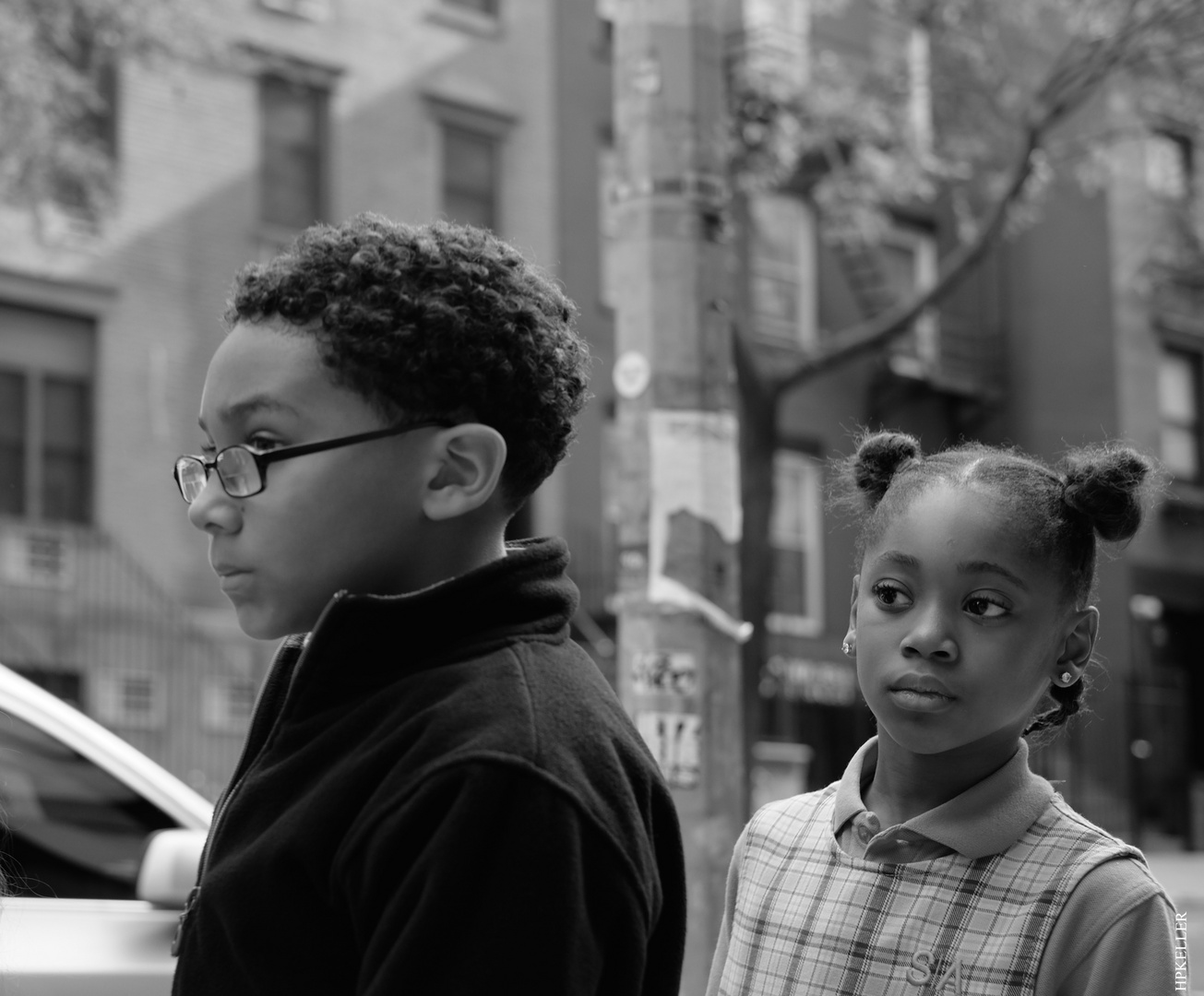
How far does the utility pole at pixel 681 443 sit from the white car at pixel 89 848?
1.23 metres

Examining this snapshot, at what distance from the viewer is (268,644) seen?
54.2 feet

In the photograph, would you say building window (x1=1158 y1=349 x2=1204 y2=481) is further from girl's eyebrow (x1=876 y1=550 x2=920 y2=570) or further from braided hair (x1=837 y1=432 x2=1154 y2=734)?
girl's eyebrow (x1=876 y1=550 x2=920 y2=570)

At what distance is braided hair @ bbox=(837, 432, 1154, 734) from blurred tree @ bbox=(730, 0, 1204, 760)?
1022 centimetres

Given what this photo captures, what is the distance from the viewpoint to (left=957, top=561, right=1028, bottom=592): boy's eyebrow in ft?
7.13

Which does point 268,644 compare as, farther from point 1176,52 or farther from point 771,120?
point 1176,52

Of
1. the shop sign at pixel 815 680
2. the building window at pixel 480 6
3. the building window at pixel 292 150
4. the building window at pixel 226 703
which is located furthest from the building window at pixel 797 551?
the building window at pixel 226 703

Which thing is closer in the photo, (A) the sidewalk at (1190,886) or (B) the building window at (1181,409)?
(A) the sidewalk at (1190,886)

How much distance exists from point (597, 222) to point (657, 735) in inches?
593

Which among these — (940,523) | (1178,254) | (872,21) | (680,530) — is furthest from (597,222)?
(940,523)

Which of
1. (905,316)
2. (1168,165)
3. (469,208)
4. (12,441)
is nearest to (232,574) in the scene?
(905,316)

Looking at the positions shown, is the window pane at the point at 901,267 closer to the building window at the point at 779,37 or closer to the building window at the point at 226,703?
the building window at the point at 779,37

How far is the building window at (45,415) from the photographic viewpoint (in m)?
15.4

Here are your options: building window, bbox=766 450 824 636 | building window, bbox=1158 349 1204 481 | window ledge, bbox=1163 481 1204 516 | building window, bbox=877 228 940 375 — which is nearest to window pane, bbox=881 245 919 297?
building window, bbox=877 228 940 375

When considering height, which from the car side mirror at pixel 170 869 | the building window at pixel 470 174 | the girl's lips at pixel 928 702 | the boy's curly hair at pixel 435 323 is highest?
the building window at pixel 470 174
